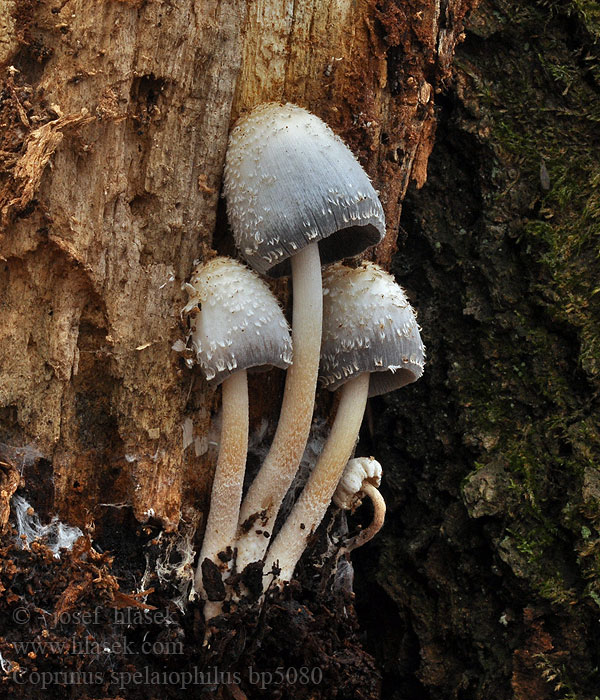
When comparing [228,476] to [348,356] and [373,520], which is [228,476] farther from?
[373,520]

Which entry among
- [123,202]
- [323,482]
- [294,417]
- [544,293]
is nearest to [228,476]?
[294,417]

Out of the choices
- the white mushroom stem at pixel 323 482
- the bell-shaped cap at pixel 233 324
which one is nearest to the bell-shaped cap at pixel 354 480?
the white mushroom stem at pixel 323 482

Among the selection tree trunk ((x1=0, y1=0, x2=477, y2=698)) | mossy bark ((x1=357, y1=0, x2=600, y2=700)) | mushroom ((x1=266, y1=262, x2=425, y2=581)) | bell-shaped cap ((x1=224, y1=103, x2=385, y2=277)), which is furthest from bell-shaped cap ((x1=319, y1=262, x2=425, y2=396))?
mossy bark ((x1=357, y1=0, x2=600, y2=700))

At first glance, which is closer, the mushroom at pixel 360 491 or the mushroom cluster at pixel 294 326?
the mushroom cluster at pixel 294 326

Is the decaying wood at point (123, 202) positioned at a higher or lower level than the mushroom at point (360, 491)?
higher

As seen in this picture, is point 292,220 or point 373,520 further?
point 373,520

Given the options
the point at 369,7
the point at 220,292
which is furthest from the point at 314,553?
the point at 369,7

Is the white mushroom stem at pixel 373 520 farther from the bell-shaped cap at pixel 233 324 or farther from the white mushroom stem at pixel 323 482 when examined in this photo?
the bell-shaped cap at pixel 233 324

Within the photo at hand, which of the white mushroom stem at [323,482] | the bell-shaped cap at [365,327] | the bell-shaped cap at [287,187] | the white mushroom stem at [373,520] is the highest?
the bell-shaped cap at [287,187]
